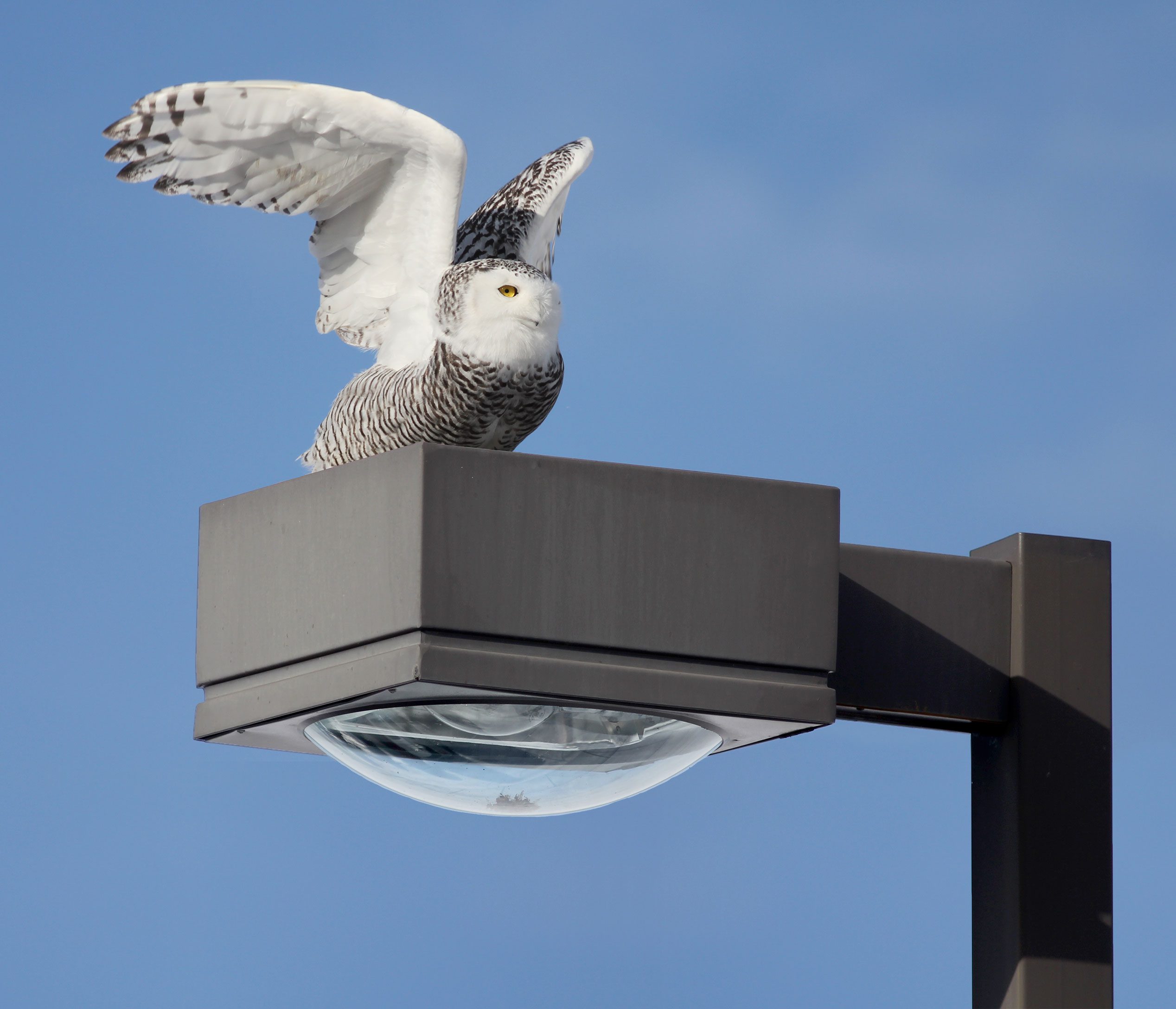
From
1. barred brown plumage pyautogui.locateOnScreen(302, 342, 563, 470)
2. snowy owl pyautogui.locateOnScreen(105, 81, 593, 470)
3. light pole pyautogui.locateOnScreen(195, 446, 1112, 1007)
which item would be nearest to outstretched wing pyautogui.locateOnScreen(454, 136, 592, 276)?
snowy owl pyautogui.locateOnScreen(105, 81, 593, 470)

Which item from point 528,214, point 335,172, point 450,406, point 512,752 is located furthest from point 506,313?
point 512,752

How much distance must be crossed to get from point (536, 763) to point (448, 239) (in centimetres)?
181

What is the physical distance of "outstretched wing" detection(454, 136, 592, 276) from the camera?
375 cm

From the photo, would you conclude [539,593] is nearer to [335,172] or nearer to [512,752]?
[512,752]

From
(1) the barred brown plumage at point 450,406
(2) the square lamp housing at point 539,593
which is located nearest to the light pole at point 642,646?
(2) the square lamp housing at point 539,593

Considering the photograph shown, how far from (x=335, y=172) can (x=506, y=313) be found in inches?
26.4

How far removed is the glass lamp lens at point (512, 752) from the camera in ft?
6.13

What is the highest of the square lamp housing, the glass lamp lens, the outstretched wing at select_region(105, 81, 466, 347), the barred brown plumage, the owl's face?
the outstretched wing at select_region(105, 81, 466, 347)

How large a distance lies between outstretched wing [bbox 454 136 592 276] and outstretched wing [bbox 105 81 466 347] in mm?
204

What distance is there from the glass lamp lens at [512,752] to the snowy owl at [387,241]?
1111 millimetres

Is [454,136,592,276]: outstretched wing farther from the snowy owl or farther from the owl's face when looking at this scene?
the owl's face

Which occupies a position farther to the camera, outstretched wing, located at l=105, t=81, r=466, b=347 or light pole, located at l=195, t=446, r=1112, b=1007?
outstretched wing, located at l=105, t=81, r=466, b=347

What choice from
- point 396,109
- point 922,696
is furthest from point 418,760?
point 396,109

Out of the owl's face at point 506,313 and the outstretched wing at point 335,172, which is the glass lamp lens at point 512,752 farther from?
the outstretched wing at point 335,172
